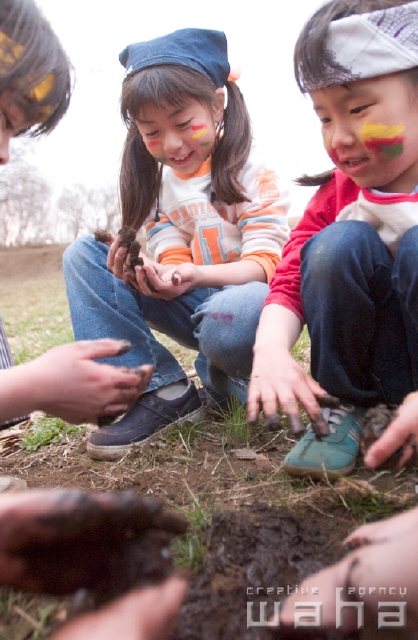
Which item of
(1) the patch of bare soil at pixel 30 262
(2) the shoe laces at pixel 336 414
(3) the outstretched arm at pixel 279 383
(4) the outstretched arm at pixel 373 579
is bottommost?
(1) the patch of bare soil at pixel 30 262

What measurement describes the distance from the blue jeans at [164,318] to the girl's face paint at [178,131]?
45 cm

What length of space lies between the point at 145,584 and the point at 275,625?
212 mm

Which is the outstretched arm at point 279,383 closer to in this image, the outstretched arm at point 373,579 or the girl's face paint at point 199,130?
the outstretched arm at point 373,579

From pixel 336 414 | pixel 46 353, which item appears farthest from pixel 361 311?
pixel 46 353

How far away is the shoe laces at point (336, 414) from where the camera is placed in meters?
1.57

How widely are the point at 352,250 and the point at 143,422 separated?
3.11 feet

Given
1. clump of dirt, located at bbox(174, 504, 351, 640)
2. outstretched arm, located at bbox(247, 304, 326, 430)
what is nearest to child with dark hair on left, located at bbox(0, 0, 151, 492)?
outstretched arm, located at bbox(247, 304, 326, 430)

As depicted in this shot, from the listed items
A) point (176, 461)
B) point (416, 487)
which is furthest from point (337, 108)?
point (176, 461)

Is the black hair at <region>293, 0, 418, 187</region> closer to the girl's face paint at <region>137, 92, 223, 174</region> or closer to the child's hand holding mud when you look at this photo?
the girl's face paint at <region>137, 92, 223, 174</region>

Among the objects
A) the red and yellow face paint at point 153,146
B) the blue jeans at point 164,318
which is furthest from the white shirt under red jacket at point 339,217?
the red and yellow face paint at point 153,146

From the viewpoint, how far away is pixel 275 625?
2.71 feet

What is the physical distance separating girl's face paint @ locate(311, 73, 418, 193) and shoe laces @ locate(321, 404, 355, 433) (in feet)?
2.25

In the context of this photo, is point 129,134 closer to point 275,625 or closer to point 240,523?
point 240,523

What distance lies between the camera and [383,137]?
1.40 metres
